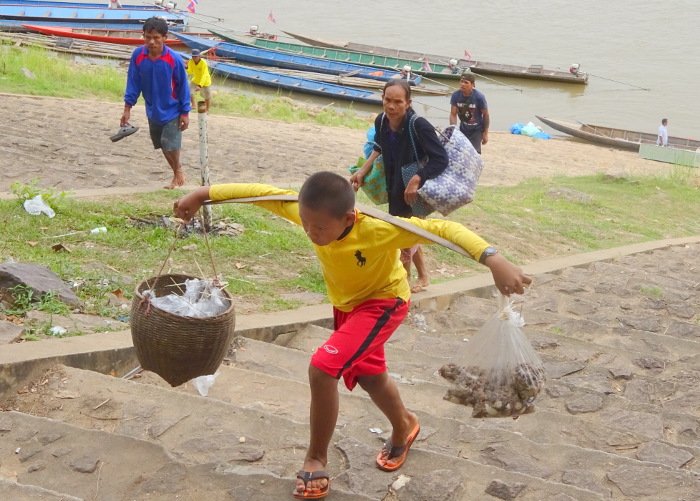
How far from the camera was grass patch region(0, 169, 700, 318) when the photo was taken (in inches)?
222

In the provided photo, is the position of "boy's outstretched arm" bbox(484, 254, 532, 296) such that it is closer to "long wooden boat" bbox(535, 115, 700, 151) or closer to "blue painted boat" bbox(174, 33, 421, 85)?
"long wooden boat" bbox(535, 115, 700, 151)

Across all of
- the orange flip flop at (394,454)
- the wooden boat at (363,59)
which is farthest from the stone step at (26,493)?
the wooden boat at (363,59)

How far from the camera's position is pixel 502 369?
3277 mm

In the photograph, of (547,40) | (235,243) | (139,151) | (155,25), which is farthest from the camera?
A: (547,40)

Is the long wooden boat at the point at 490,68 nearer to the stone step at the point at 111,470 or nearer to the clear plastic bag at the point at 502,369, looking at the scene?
the clear plastic bag at the point at 502,369

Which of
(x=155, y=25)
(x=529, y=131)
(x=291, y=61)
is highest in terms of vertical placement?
(x=155, y=25)

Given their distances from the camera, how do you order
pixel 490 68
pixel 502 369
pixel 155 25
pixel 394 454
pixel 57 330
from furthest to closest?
pixel 490 68
pixel 155 25
pixel 57 330
pixel 394 454
pixel 502 369

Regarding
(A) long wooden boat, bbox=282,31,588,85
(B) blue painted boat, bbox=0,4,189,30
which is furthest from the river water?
(B) blue painted boat, bbox=0,4,189,30

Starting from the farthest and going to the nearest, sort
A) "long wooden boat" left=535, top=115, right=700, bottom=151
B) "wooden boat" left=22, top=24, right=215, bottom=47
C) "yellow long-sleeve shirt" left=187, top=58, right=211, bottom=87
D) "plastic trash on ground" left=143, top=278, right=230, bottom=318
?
1. "wooden boat" left=22, top=24, right=215, bottom=47
2. "long wooden boat" left=535, top=115, right=700, bottom=151
3. "yellow long-sleeve shirt" left=187, top=58, right=211, bottom=87
4. "plastic trash on ground" left=143, top=278, right=230, bottom=318

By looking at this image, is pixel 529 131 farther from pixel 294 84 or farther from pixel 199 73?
pixel 199 73

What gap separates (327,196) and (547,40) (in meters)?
34.6

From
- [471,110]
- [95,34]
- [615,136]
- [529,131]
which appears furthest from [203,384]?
[95,34]

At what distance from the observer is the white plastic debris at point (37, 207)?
6.62 metres

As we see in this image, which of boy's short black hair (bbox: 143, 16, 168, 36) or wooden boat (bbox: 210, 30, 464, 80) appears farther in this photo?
wooden boat (bbox: 210, 30, 464, 80)
